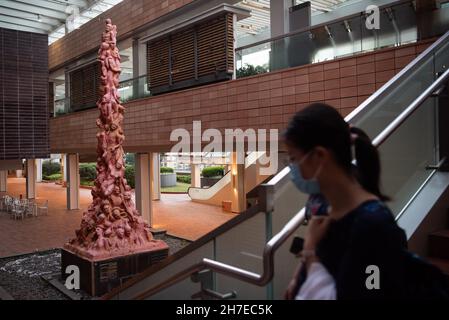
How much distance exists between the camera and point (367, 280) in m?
1.30

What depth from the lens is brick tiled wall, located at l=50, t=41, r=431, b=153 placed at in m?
6.50

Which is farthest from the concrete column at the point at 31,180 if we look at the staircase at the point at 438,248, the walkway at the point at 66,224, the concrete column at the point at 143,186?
the staircase at the point at 438,248

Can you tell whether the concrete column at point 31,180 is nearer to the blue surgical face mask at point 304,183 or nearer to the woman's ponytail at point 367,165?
the blue surgical face mask at point 304,183

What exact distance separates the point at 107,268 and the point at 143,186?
22.0ft

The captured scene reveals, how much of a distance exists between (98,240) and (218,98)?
13.0 ft

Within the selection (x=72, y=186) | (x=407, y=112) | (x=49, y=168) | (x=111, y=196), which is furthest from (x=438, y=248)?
(x=49, y=168)

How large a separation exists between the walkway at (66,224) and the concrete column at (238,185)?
650 millimetres

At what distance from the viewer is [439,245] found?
9.57 feet

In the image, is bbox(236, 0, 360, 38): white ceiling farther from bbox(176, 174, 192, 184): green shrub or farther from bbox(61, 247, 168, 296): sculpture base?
bbox(176, 174, 192, 184): green shrub

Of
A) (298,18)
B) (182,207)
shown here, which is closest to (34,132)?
(182,207)

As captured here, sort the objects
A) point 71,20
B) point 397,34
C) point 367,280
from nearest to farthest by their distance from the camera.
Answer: point 367,280 < point 397,34 < point 71,20

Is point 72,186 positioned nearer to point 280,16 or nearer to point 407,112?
point 280,16

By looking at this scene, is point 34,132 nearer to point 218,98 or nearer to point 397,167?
point 218,98
